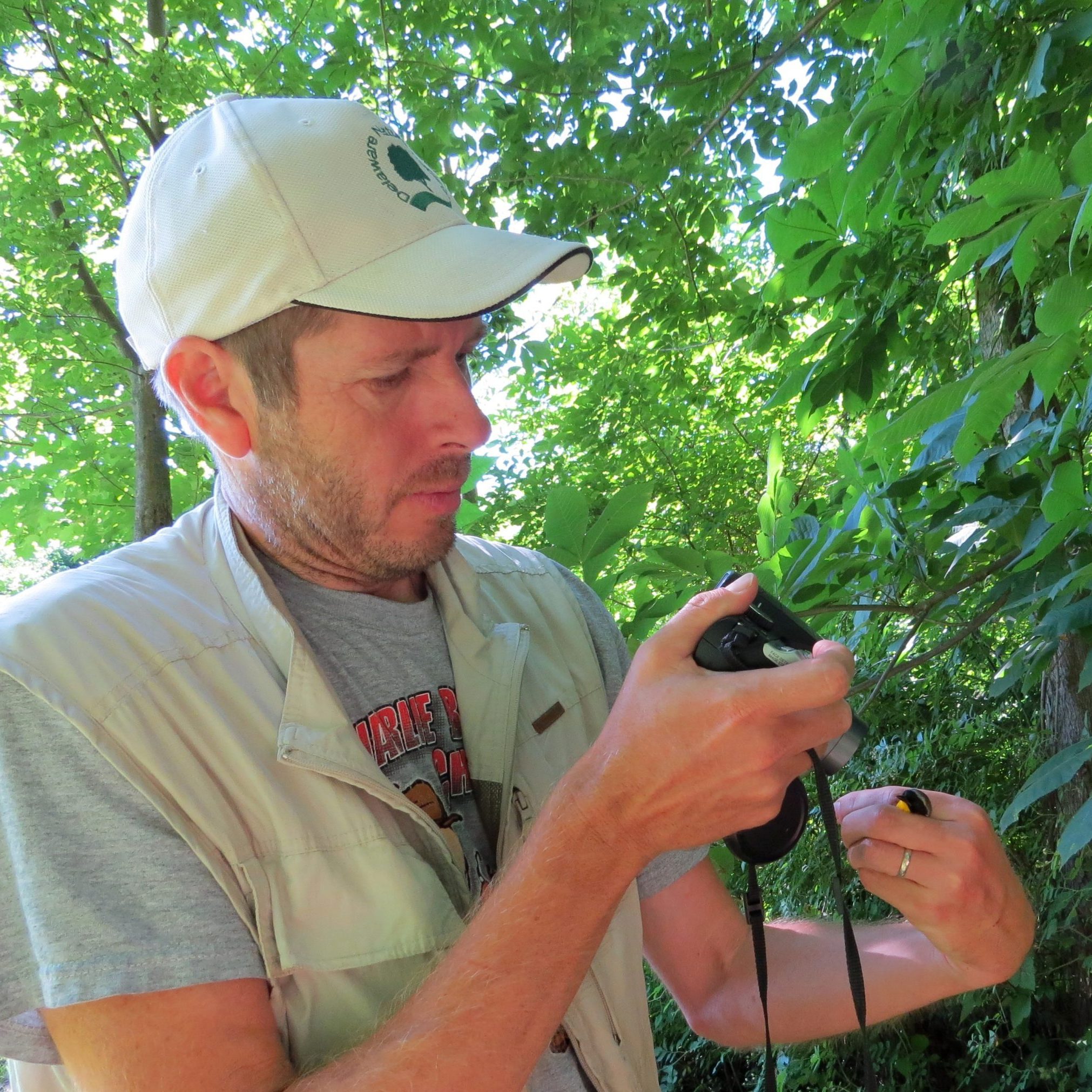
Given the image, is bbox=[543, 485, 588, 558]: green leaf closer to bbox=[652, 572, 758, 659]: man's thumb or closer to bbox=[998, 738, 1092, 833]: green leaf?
bbox=[652, 572, 758, 659]: man's thumb

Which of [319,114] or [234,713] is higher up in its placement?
[319,114]

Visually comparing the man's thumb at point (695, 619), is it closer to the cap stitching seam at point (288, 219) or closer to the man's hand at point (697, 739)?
the man's hand at point (697, 739)

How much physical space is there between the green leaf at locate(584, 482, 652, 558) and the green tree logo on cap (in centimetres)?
54

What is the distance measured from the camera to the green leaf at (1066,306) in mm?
1229

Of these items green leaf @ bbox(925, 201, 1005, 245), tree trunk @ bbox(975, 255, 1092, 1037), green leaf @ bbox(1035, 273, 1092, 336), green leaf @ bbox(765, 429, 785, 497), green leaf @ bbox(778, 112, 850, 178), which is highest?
green leaf @ bbox(778, 112, 850, 178)

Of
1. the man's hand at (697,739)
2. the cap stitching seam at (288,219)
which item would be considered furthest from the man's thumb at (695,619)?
the cap stitching seam at (288,219)

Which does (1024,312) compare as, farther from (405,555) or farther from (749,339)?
(405,555)

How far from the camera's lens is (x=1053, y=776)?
4.72ft

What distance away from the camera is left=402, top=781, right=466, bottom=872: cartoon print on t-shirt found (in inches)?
47.5

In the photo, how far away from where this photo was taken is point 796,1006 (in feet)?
4.49

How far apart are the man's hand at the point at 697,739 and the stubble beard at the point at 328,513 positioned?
46cm

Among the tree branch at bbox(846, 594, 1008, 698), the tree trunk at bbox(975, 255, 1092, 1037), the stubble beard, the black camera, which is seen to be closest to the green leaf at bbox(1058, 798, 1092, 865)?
the tree branch at bbox(846, 594, 1008, 698)

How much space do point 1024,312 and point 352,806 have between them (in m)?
2.32

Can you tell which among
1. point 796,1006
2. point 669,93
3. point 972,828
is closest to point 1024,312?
point 669,93
